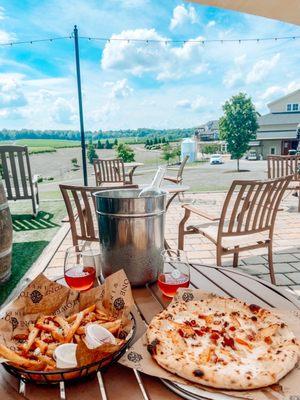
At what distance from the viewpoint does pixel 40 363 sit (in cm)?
58

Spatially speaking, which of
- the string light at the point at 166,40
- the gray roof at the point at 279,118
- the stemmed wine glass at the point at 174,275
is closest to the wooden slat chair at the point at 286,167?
the string light at the point at 166,40

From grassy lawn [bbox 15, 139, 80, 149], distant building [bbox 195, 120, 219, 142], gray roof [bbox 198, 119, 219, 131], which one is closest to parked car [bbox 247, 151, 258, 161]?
distant building [bbox 195, 120, 219, 142]

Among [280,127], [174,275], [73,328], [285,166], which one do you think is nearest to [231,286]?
[174,275]

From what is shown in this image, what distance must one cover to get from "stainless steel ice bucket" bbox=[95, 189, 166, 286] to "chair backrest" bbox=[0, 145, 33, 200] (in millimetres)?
4227

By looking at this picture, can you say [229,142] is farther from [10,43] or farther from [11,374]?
[11,374]

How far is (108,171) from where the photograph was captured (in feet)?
19.3

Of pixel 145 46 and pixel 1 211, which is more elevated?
pixel 145 46

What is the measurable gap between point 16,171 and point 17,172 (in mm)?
26

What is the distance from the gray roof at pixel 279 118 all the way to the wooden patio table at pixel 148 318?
37.4m

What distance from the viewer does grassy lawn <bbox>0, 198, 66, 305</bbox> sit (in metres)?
2.94

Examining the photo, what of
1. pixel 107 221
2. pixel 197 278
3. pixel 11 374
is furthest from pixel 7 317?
pixel 197 278

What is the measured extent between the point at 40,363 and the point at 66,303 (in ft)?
0.85

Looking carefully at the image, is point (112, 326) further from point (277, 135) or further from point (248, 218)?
point (277, 135)

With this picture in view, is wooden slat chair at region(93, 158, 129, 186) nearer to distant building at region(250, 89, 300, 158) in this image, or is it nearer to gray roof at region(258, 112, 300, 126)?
distant building at region(250, 89, 300, 158)
